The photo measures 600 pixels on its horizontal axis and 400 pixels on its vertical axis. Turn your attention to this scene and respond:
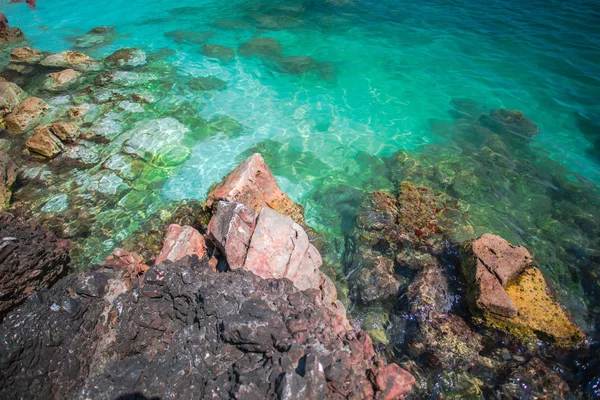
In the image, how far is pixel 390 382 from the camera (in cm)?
438

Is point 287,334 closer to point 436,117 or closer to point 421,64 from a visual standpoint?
point 436,117

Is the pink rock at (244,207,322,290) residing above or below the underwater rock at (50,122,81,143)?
above

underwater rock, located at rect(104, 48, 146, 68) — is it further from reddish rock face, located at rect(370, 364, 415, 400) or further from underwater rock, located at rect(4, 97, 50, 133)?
reddish rock face, located at rect(370, 364, 415, 400)

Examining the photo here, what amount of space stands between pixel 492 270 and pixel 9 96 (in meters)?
19.1

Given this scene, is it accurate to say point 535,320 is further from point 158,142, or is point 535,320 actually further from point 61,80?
point 61,80

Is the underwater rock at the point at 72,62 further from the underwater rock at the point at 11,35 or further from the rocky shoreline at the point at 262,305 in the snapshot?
the rocky shoreline at the point at 262,305

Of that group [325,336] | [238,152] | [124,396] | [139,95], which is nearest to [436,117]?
[238,152]

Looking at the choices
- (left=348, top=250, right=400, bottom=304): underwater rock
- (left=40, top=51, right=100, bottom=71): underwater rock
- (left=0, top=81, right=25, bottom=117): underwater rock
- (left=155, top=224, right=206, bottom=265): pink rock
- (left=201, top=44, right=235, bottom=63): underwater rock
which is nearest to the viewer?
(left=155, top=224, right=206, bottom=265): pink rock

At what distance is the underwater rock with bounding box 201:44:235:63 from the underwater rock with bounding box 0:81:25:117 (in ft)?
30.9

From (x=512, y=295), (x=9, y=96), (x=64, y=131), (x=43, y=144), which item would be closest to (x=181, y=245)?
(x=512, y=295)

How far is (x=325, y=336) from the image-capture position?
4488 mm

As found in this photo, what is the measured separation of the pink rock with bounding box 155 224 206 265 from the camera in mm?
6152

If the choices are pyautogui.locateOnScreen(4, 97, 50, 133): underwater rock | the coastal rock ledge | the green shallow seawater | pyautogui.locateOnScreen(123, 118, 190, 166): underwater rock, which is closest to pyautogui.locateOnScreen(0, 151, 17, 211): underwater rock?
the green shallow seawater

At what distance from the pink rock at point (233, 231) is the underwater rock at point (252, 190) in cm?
86
